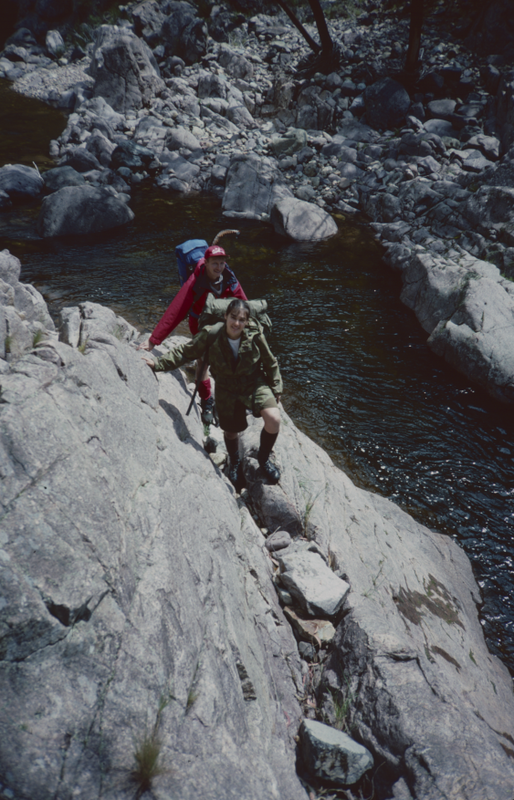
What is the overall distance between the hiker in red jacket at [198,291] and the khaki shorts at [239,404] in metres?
0.61

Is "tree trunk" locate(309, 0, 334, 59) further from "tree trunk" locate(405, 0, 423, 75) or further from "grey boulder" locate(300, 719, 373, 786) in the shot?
"grey boulder" locate(300, 719, 373, 786)

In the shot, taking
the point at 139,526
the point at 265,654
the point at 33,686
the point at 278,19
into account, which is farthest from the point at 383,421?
the point at 278,19

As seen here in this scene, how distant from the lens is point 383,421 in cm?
988

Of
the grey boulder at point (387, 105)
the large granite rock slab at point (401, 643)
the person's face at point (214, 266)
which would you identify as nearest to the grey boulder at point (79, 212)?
the person's face at point (214, 266)

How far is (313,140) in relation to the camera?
24.4 m

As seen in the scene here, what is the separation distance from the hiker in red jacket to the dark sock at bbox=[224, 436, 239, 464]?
0.96 m

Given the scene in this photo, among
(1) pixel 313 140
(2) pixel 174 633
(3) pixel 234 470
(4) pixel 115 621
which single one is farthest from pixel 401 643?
(1) pixel 313 140

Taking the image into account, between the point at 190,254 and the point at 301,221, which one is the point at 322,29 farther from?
the point at 190,254

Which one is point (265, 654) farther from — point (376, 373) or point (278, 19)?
point (278, 19)

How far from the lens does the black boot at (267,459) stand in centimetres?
568

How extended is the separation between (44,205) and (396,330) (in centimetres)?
1276

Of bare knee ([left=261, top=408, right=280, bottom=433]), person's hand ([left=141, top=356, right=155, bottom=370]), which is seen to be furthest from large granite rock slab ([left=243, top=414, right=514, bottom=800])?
person's hand ([left=141, top=356, right=155, bottom=370])

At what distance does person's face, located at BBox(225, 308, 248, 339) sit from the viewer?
16.5 ft

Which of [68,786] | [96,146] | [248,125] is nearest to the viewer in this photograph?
[68,786]
